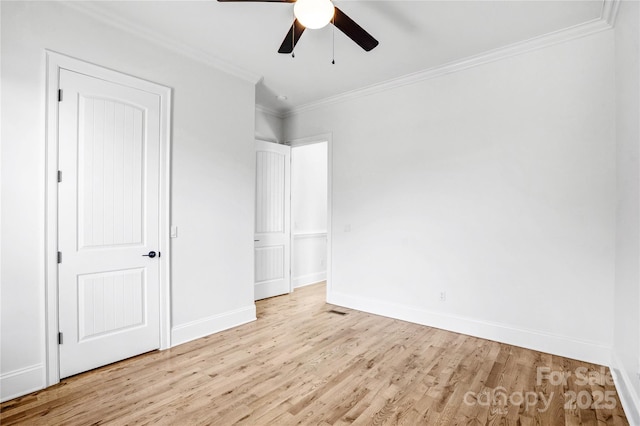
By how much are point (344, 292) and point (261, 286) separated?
1.26 metres

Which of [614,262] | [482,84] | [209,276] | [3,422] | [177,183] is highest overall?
[482,84]

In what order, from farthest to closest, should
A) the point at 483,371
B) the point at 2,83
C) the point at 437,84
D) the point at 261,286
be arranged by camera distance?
the point at 261,286 < the point at 437,84 < the point at 483,371 < the point at 2,83

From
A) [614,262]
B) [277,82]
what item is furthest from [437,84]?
[614,262]

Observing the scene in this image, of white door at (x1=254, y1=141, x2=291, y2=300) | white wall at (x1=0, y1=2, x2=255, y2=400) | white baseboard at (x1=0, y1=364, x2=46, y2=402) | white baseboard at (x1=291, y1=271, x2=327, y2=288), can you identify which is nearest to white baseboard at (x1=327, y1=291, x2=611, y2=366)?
white door at (x1=254, y1=141, x2=291, y2=300)

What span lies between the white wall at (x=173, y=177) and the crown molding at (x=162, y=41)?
51mm

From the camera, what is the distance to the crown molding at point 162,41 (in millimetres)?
2545

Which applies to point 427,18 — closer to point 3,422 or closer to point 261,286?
point 261,286

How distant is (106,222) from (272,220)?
97.5 inches

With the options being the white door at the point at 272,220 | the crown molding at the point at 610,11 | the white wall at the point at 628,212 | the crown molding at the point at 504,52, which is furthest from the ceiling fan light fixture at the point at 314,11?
the white door at the point at 272,220

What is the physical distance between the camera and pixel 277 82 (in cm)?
407

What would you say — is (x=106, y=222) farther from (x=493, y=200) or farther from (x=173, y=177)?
(x=493, y=200)

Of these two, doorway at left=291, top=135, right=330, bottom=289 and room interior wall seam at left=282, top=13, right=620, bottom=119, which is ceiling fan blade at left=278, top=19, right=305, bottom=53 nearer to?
room interior wall seam at left=282, top=13, right=620, bottom=119

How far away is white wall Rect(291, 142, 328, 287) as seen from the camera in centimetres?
555

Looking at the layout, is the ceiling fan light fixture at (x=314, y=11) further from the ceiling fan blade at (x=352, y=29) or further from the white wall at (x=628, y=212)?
the white wall at (x=628, y=212)
